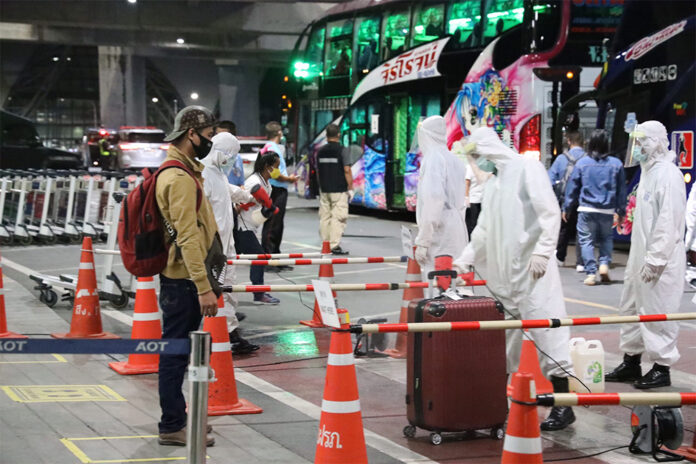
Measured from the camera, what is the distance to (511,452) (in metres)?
4.62

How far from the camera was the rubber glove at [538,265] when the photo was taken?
7.12 m

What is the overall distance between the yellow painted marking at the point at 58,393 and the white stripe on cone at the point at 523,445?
155 inches

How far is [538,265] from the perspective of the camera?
7.12m

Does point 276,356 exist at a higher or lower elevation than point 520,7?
lower

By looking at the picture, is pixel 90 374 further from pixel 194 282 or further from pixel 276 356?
pixel 194 282

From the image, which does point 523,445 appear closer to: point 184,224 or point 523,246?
point 184,224

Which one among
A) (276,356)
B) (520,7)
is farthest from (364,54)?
(276,356)

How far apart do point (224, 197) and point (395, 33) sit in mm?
15635

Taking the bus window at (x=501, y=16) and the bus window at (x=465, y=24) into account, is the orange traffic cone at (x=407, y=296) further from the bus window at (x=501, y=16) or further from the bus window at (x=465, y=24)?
the bus window at (x=465, y=24)

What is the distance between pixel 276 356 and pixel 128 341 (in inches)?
178

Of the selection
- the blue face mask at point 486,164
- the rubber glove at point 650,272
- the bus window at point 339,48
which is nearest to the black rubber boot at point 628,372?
the rubber glove at point 650,272

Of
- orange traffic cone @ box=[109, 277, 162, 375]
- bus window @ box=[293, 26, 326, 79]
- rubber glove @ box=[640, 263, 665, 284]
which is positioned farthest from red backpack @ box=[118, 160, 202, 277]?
bus window @ box=[293, 26, 326, 79]

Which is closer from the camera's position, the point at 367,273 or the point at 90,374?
the point at 90,374

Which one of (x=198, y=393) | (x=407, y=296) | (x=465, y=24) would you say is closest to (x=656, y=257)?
(x=407, y=296)
